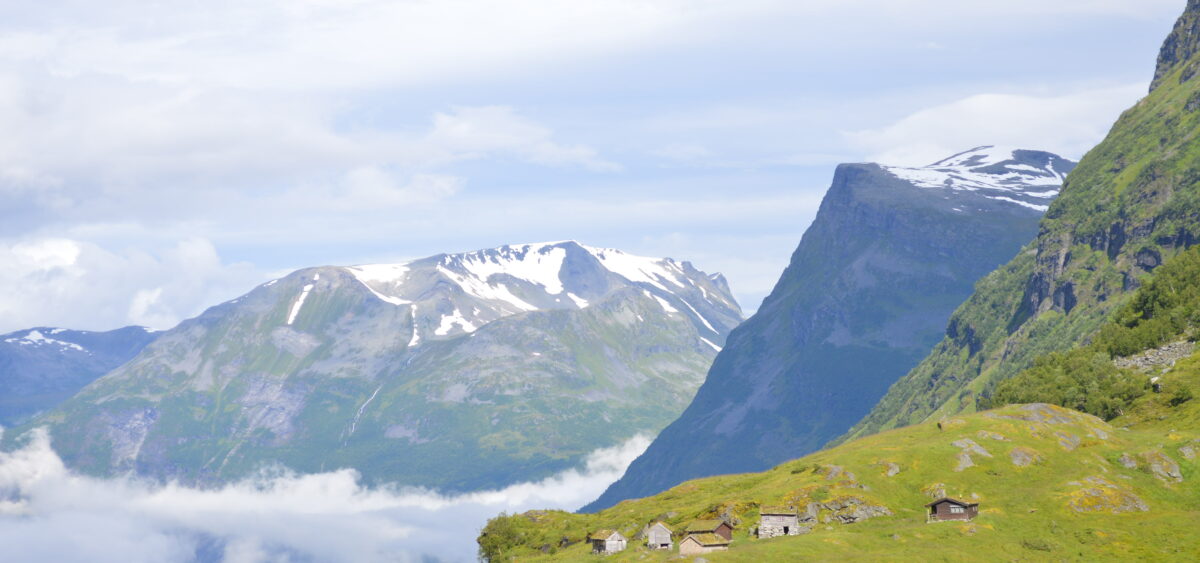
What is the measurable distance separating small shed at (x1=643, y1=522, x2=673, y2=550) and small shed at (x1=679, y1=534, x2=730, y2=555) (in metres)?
8.07

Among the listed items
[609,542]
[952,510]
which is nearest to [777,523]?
[952,510]

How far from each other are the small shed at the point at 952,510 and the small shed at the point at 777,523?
19.2 m

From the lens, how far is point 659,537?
17600cm

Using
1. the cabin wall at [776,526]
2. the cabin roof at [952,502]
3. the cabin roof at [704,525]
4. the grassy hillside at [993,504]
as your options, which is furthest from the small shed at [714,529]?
the cabin roof at [952,502]

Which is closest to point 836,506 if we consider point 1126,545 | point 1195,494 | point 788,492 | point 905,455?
point 788,492

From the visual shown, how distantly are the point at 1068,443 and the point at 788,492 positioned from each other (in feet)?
167

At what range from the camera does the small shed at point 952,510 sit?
16862 centimetres

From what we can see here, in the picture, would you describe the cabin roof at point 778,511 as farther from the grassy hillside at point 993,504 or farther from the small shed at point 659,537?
the small shed at point 659,537

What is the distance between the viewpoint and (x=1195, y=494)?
582 ft

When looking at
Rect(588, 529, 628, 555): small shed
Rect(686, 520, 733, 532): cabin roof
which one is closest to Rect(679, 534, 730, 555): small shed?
Rect(686, 520, 733, 532): cabin roof

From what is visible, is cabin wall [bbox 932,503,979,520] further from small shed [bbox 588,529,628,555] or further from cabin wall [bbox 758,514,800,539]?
small shed [bbox 588,529,628,555]

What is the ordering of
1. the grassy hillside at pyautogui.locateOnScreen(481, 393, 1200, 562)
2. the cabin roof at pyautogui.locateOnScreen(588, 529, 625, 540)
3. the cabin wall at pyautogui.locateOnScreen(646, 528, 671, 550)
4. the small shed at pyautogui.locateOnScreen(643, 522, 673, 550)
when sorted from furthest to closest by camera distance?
the cabin roof at pyautogui.locateOnScreen(588, 529, 625, 540), the cabin wall at pyautogui.locateOnScreen(646, 528, 671, 550), the small shed at pyautogui.locateOnScreen(643, 522, 673, 550), the grassy hillside at pyautogui.locateOnScreen(481, 393, 1200, 562)

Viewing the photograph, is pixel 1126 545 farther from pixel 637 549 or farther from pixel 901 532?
pixel 637 549

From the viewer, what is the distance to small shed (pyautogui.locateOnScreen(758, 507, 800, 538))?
562 feet
